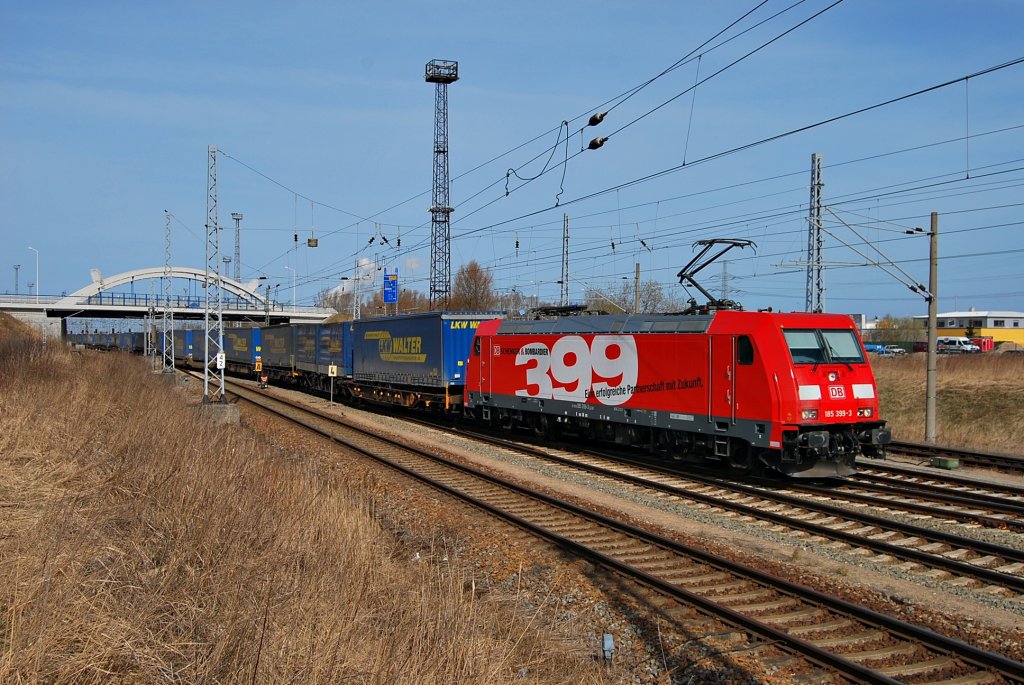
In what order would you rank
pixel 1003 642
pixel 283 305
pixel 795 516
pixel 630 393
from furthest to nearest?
pixel 283 305
pixel 630 393
pixel 795 516
pixel 1003 642

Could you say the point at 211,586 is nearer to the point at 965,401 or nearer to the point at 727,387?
the point at 727,387

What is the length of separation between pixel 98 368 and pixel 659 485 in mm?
19684

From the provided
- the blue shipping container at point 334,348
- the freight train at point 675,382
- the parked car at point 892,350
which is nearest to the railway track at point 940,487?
the freight train at point 675,382

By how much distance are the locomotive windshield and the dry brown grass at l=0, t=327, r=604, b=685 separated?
798 centimetres

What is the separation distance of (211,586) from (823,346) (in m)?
11.8

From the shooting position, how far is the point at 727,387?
14.7m

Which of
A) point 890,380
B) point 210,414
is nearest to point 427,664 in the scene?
point 210,414

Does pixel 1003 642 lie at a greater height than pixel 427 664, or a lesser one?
lesser

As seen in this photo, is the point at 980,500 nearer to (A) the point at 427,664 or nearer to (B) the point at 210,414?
(A) the point at 427,664

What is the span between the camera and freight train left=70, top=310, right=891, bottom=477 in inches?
552

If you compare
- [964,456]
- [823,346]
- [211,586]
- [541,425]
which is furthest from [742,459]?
[211,586]

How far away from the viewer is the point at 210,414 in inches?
861

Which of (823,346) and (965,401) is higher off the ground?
(823,346)

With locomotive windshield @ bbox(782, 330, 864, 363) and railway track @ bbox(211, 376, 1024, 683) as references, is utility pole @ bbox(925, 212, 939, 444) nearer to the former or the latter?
locomotive windshield @ bbox(782, 330, 864, 363)
